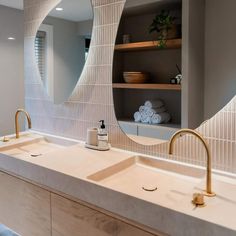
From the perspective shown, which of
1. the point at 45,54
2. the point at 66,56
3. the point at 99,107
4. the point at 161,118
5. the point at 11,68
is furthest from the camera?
the point at 11,68

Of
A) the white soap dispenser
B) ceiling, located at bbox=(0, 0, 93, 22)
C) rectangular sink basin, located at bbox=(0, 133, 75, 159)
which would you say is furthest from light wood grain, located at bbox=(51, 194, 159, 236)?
ceiling, located at bbox=(0, 0, 93, 22)

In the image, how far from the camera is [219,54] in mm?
1291

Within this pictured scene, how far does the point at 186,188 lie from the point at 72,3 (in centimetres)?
149

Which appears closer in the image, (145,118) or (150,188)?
(150,188)


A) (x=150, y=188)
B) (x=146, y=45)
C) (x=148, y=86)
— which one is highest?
(x=146, y=45)

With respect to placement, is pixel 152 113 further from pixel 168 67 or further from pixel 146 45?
pixel 146 45

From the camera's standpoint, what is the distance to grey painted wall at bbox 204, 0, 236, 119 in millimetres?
1250

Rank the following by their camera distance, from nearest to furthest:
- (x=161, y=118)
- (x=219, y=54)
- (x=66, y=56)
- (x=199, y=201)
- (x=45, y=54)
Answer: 1. (x=199, y=201)
2. (x=219, y=54)
3. (x=161, y=118)
4. (x=66, y=56)
5. (x=45, y=54)

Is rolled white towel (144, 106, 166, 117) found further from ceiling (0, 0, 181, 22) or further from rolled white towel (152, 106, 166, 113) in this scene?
ceiling (0, 0, 181, 22)

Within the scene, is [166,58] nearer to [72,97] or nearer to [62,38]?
[72,97]

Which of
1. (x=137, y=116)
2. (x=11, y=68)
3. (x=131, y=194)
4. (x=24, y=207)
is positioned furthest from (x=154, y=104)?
(x=11, y=68)

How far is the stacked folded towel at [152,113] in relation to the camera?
4.97ft

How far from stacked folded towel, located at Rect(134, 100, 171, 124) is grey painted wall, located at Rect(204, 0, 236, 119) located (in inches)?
10.0

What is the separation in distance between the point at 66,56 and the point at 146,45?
810mm
